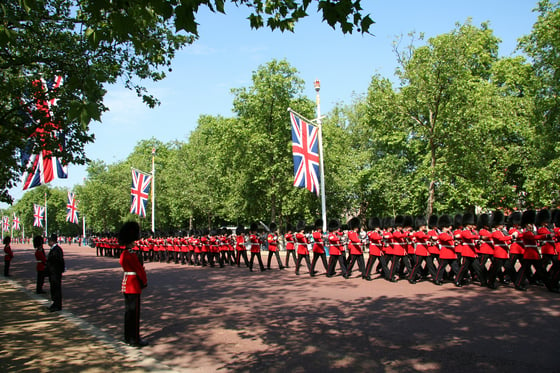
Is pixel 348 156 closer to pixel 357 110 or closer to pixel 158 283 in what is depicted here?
pixel 357 110

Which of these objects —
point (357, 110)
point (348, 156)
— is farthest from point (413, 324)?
point (357, 110)

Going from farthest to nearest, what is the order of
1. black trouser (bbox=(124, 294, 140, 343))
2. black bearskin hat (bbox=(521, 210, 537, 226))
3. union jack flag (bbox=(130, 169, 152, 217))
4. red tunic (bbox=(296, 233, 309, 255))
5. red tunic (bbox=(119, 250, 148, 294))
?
union jack flag (bbox=(130, 169, 152, 217)) → red tunic (bbox=(296, 233, 309, 255)) → black bearskin hat (bbox=(521, 210, 537, 226)) → red tunic (bbox=(119, 250, 148, 294)) → black trouser (bbox=(124, 294, 140, 343))

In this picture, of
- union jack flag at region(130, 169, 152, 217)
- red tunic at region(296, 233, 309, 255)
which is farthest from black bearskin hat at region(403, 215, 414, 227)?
union jack flag at region(130, 169, 152, 217)

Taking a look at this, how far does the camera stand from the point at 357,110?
42500 mm

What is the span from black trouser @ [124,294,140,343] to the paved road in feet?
0.79

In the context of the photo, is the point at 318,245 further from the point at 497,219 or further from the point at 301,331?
the point at 301,331

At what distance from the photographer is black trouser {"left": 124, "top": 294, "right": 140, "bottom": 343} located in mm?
6902

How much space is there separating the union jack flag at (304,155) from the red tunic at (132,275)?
40.4 feet

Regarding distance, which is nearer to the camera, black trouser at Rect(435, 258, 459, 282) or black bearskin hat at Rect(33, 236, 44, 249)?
black trouser at Rect(435, 258, 459, 282)

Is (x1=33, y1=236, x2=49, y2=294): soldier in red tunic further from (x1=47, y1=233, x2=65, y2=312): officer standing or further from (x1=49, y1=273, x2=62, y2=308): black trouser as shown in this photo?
(x1=49, y1=273, x2=62, y2=308): black trouser

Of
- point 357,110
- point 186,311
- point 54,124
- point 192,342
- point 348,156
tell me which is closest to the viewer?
point 192,342

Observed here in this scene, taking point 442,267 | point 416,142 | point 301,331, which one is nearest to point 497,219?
point 442,267

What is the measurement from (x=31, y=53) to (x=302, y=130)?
10721 mm

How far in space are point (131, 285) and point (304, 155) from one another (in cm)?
1324
